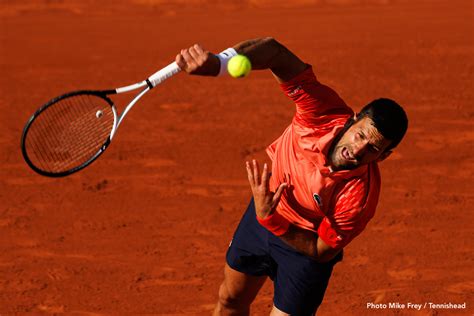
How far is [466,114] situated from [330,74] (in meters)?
2.01

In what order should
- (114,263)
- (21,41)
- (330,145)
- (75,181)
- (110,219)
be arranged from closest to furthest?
1. (330,145)
2. (114,263)
3. (110,219)
4. (75,181)
5. (21,41)

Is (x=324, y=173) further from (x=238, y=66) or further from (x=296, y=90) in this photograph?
(x=238, y=66)

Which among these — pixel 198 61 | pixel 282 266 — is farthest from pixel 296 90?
pixel 282 266

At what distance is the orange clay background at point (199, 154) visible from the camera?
6984 millimetres

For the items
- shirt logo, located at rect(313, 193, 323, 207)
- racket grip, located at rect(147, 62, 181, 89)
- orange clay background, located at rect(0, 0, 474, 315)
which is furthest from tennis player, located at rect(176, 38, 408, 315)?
orange clay background, located at rect(0, 0, 474, 315)

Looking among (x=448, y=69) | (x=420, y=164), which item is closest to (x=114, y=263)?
(x=420, y=164)

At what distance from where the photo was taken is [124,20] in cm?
1319

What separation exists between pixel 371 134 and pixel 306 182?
63cm

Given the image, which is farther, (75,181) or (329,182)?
(75,181)

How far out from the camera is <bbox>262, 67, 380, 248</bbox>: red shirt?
4.85 m

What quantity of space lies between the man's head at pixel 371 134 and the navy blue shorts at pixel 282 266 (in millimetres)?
824

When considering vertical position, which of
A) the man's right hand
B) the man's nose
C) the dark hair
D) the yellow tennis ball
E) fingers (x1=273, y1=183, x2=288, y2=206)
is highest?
the man's right hand

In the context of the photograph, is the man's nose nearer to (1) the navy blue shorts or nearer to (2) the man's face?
(2) the man's face

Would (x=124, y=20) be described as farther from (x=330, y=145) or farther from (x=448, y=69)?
(x=330, y=145)
